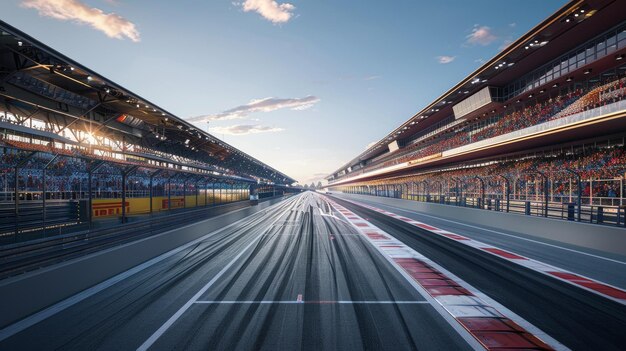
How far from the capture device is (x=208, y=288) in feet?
Answer: 24.4

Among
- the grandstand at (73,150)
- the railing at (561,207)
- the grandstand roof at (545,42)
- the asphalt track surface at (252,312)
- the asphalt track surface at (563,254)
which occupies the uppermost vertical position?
the grandstand roof at (545,42)

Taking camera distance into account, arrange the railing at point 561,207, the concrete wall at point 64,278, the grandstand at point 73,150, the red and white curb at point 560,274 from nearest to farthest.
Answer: the concrete wall at point 64,278, the red and white curb at point 560,274, the grandstand at point 73,150, the railing at point 561,207

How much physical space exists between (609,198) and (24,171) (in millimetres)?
28351

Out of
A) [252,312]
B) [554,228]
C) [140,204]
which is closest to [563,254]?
[554,228]

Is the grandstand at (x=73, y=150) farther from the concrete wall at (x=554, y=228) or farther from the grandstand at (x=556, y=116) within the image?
the grandstand at (x=556, y=116)

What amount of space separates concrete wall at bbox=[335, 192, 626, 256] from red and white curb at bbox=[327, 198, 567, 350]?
282 inches

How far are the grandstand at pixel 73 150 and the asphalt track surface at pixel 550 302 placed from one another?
38.4ft

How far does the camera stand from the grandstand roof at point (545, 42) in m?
13.5

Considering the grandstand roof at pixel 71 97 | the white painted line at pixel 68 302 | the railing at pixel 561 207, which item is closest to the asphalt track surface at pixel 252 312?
the white painted line at pixel 68 302

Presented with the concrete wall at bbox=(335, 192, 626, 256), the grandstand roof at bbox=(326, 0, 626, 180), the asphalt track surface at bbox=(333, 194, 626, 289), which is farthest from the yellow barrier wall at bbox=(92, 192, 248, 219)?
the grandstand roof at bbox=(326, 0, 626, 180)

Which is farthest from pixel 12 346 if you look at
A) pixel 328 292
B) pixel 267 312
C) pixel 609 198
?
pixel 609 198

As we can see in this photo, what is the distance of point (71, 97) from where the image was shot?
18750 mm

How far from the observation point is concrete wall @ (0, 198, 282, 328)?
17.8 feet

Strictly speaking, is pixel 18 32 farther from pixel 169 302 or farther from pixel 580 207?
pixel 580 207
